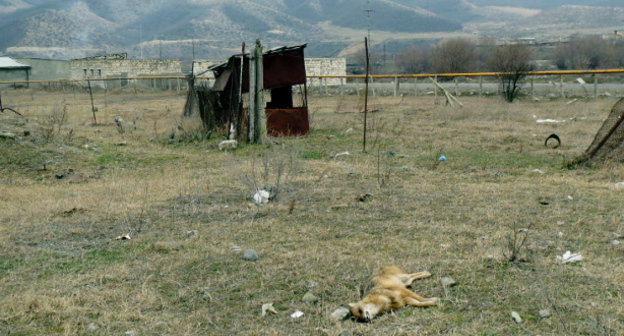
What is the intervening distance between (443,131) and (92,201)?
8.27 m

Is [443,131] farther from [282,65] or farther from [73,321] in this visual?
[73,321]

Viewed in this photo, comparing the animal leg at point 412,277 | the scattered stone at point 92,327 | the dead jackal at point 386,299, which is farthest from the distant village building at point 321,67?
the scattered stone at point 92,327

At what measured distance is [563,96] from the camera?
23875 millimetres

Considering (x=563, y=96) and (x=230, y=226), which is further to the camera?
(x=563, y=96)

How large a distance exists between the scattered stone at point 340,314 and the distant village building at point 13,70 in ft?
176

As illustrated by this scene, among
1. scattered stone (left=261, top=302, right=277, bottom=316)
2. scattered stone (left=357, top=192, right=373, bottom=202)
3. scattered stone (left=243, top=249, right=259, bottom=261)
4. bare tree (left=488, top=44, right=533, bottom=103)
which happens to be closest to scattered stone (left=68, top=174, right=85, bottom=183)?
scattered stone (left=357, top=192, right=373, bottom=202)

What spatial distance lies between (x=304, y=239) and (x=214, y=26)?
502 ft

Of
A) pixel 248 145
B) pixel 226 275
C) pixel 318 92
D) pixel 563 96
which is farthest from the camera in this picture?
pixel 318 92

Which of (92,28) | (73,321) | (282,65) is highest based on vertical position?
(92,28)

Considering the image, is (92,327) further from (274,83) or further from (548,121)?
(548,121)

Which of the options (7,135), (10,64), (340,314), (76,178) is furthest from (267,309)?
(10,64)

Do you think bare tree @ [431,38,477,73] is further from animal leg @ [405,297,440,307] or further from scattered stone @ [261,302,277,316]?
scattered stone @ [261,302,277,316]

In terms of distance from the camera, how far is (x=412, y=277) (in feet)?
15.6

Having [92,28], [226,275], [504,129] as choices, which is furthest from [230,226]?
[92,28]
